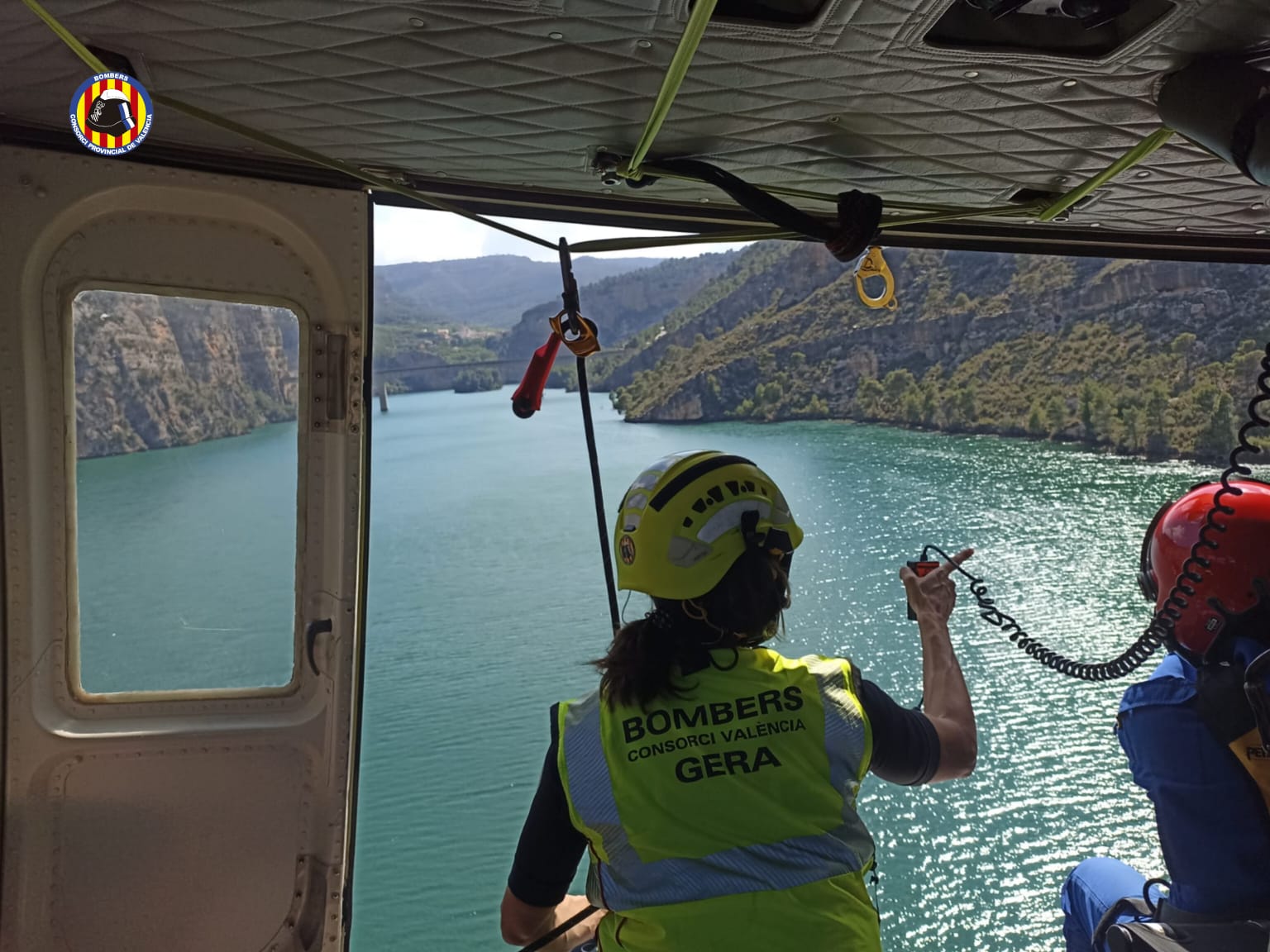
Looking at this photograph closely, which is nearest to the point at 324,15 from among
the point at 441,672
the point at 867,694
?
the point at 867,694

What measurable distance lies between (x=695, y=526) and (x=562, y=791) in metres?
0.35

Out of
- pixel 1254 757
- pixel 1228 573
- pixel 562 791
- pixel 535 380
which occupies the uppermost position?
pixel 535 380

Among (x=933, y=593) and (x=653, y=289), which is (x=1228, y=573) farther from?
(x=653, y=289)

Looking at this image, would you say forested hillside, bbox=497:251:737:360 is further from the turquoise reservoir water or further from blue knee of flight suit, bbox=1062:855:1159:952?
blue knee of flight suit, bbox=1062:855:1159:952

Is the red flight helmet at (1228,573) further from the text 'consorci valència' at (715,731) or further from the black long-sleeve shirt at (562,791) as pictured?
the text 'consorci valència' at (715,731)

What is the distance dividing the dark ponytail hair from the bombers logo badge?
0.90 m

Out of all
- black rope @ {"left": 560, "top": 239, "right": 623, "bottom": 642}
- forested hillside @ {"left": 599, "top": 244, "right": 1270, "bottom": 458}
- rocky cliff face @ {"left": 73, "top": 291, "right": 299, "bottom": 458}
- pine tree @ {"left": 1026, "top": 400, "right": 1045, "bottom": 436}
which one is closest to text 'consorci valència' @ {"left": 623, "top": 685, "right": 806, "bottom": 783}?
black rope @ {"left": 560, "top": 239, "right": 623, "bottom": 642}

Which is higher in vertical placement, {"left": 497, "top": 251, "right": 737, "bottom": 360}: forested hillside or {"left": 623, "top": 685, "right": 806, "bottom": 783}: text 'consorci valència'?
{"left": 497, "top": 251, "right": 737, "bottom": 360}: forested hillside

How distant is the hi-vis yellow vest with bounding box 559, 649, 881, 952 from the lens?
3.15 feet

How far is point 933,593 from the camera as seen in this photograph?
132cm

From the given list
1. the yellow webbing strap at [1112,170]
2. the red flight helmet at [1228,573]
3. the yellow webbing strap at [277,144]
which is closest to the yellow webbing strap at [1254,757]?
the red flight helmet at [1228,573]

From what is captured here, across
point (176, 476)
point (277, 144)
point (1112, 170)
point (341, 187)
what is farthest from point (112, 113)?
point (1112, 170)

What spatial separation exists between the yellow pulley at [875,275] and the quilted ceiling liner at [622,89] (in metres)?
0.16

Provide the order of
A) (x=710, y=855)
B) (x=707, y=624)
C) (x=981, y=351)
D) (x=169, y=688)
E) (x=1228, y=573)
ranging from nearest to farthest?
(x=710, y=855), (x=707, y=624), (x=1228, y=573), (x=169, y=688), (x=981, y=351)
